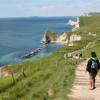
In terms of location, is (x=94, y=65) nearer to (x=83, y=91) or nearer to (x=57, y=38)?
(x=83, y=91)

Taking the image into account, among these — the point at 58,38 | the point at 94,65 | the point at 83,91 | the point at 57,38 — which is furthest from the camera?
the point at 57,38

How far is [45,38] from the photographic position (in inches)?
7062

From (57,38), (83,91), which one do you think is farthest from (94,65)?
(57,38)

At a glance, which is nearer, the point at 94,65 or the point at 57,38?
the point at 94,65

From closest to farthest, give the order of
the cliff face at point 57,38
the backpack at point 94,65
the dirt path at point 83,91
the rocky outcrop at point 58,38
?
the dirt path at point 83,91, the backpack at point 94,65, the rocky outcrop at point 58,38, the cliff face at point 57,38

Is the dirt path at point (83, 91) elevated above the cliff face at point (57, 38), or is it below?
above

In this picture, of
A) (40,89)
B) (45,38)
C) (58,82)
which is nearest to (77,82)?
(58,82)

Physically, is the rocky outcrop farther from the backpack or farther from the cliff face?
the backpack

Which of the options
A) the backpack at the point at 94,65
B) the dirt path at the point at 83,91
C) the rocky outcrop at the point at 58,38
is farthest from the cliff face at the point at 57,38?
the backpack at the point at 94,65

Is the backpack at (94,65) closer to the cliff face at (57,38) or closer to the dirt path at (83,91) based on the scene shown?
the dirt path at (83,91)

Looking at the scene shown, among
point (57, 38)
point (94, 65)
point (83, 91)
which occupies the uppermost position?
point (94, 65)

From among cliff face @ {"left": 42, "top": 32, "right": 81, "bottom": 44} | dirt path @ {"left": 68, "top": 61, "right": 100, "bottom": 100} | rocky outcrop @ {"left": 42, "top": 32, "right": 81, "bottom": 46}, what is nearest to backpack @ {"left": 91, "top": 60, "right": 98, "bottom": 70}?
dirt path @ {"left": 68, "top": 61, "right": 100, "bottom": 100}

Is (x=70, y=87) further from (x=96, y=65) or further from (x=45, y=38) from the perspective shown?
(x=45, y=38)

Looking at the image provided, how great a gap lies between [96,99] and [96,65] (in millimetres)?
2339
